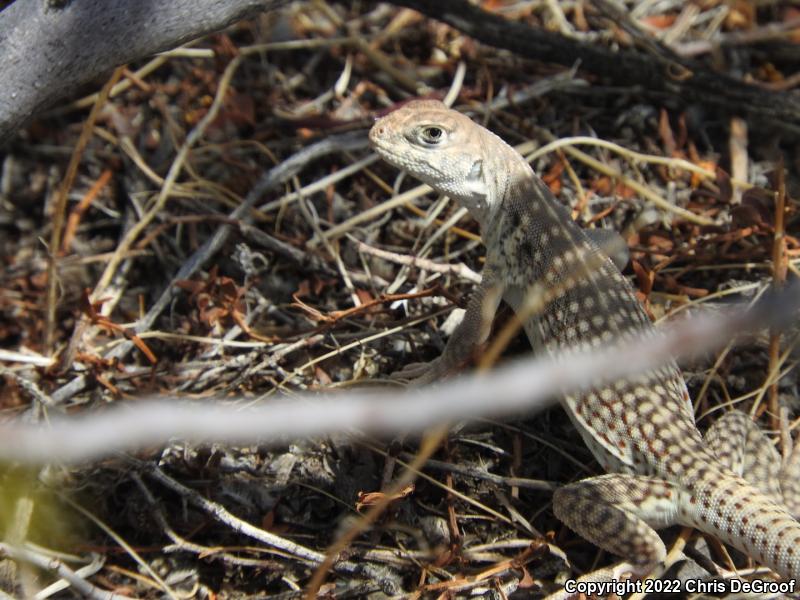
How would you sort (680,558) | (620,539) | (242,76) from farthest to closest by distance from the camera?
(242,76), (680,558), (620,539)

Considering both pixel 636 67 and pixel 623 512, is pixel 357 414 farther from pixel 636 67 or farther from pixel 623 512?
pixel 636 67

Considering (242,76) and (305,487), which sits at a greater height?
(242,76)

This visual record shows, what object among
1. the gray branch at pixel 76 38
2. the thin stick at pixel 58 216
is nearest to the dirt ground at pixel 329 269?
the thin stick at pixel 58 216

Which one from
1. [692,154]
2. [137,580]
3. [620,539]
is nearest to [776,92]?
[692,154]

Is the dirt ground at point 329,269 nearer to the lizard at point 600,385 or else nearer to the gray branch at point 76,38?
the lizard at point 600,385

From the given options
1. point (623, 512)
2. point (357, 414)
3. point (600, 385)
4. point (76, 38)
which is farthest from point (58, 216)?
point (357, 414)

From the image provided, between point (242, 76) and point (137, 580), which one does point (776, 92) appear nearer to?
point (242, 76)

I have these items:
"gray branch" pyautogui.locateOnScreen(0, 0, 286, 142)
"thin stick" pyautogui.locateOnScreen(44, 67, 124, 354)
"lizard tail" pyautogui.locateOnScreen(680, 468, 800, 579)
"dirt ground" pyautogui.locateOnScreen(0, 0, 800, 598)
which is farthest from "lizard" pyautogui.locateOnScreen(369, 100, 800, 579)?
"thin stick" pyautogui.locateOnScreen(44, 67, 124, 354)
